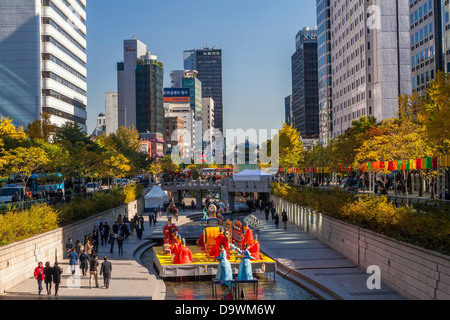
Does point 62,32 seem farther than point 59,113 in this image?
Yes

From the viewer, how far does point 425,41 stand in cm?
7656

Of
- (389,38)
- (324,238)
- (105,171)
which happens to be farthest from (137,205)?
(389,38)

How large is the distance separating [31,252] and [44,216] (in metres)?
3.97

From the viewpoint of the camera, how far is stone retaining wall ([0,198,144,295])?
76.9 feet

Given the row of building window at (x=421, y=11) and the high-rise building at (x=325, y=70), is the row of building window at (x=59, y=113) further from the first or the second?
the row of building window at (x=421, y=11)

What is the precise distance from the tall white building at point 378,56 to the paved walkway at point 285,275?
208 feet

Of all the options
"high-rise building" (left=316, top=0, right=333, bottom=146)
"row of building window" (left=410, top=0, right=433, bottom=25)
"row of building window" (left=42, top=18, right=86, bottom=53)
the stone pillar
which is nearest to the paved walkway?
"row of building window" (left=410, top=0, right=433, bottom=25)

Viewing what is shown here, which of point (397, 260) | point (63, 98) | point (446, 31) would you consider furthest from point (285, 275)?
point (63, 98)

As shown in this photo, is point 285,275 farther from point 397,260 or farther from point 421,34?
point 421,34

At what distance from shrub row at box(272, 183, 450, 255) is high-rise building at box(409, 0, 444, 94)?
1587 inches

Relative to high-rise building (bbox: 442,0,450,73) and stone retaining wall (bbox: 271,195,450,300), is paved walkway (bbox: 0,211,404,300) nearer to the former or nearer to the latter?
stone retaining wall (bbox: 271,195,450,300)

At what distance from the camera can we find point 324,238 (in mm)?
38719

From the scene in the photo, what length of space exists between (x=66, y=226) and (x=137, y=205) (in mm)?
34677

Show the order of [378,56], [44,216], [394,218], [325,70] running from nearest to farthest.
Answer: [394,218]
[44,216]
[378,56]
[325,70]
